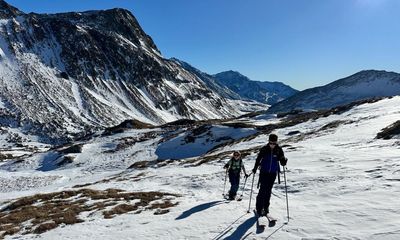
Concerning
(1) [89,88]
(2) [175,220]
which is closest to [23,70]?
(1) [89,88]

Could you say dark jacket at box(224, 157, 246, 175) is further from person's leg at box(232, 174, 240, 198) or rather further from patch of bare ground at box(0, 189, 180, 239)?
patch of bare ground at box(0, 189, 180, 239)

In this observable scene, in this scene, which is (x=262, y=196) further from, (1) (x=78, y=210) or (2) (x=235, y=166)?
(1) (x=78, y=210)

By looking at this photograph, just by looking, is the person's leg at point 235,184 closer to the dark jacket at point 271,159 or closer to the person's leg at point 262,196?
the person's leg at point 262,196

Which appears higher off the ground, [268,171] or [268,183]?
[268,171]

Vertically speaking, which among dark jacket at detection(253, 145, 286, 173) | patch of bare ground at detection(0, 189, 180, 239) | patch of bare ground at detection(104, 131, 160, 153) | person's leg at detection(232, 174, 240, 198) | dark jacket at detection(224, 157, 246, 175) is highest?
patch of bare ground at detection(104, 131, 160, 153)

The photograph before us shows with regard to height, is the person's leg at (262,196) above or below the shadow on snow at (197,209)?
above

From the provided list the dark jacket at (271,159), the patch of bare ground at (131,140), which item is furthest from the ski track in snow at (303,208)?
the patch of bare ground at (131,140)

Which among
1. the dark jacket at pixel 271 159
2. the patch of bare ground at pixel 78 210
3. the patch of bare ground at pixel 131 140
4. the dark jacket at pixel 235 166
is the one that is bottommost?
the patch of bare ground at pixel 78 210

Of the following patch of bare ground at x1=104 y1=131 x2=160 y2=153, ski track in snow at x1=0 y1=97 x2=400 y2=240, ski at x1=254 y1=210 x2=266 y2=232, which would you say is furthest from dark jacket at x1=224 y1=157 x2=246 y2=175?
patch of bare ground at x1=104 y1=131 x2=160 y2=153

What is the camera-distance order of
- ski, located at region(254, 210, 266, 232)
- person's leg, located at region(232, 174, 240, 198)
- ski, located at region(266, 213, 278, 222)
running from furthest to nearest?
person's leg, located at region(232, 174, 240, 198), ski, located at region(266, 213, 278, 222), ski, located at region(254, 210, 266, 232)

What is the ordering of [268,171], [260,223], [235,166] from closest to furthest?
[260,223] → [268,171] → [235,166]

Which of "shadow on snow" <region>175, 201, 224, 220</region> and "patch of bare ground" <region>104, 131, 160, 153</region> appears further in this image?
"patch of bare ground" <region>104, 131, 160, 153</region>

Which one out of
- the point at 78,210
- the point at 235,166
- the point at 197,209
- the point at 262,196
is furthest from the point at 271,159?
the point at 78,210

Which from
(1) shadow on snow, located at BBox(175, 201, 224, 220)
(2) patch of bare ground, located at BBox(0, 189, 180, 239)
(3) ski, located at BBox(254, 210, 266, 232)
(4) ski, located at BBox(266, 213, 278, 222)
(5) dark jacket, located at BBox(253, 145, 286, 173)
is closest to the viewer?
(3) ski, located at BBox(254, 210, 266, 232)
